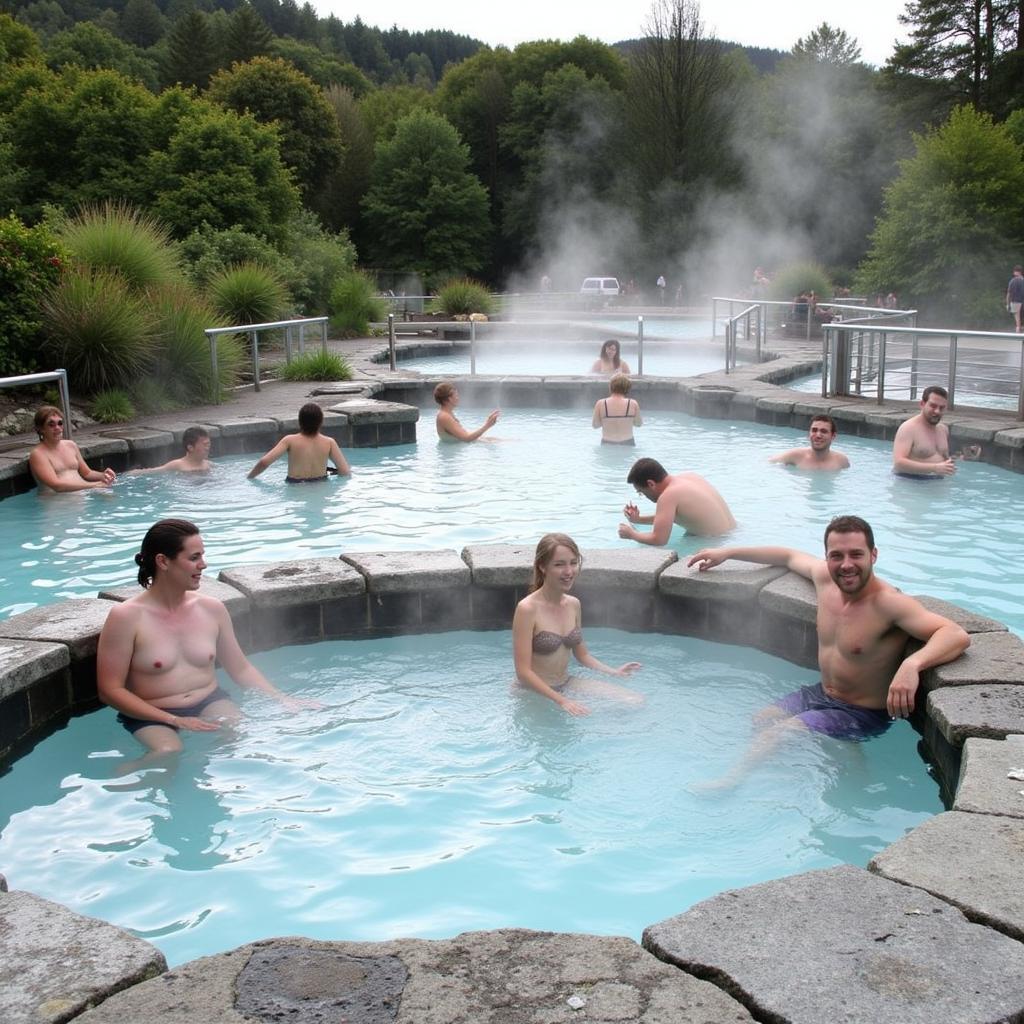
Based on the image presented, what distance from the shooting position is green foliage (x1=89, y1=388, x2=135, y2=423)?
10516 mm

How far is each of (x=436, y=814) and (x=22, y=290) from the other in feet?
28.9

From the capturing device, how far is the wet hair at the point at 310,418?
339 inches

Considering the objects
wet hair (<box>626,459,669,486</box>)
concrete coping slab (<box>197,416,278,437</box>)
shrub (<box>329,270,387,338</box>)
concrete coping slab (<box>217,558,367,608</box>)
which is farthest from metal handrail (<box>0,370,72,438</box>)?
shrub (<box>329,270,387,338</box>)

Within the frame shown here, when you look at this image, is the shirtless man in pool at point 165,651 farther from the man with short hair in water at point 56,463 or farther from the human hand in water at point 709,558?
Result: the man with short hair in water at point 56,463

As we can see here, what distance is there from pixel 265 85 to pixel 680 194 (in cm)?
1575

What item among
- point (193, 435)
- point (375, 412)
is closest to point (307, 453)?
point (193, 435)

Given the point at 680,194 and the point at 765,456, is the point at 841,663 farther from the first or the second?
the point at 680,194

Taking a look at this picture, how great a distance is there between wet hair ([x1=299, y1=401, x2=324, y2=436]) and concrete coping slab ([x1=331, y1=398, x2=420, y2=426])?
1.86 metres

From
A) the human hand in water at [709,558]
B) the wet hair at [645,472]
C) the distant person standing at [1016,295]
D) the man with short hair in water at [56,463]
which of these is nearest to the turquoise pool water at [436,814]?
the human hand in water at [709,558]

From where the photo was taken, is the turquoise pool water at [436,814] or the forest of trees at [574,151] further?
the forest of trees at [574,151]

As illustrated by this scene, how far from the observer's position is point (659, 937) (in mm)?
2408

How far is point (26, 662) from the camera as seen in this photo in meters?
4.21

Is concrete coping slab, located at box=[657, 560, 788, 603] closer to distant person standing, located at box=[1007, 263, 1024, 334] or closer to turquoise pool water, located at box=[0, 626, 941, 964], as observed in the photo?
turquoise pool water, located at box=[0, 626, 941, 964]

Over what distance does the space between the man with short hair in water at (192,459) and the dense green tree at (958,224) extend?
686 inches
